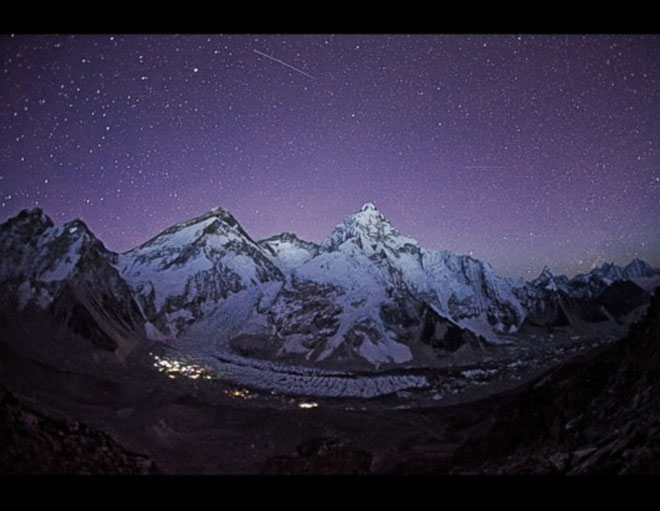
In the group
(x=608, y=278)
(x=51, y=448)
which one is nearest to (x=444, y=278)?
(x=608, y=278)

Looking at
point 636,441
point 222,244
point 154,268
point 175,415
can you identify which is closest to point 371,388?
point 175,415

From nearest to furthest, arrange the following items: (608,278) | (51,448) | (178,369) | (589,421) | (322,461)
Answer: (589,421) < (51,448) < (322,461) < (178,369) < (608,278)

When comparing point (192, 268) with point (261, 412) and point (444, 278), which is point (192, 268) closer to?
point (444, 278)

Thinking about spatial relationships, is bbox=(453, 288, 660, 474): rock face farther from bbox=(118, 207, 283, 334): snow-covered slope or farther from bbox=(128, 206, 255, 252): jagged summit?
bbox=(128, 206, 255, 252): jagged summit

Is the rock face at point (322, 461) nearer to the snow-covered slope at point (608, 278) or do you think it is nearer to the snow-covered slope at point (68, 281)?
the snow-covered slope at point (68, 281)

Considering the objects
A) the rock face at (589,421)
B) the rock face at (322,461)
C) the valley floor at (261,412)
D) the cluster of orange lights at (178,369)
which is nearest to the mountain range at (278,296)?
the cluster of orange lights at (178,369)
